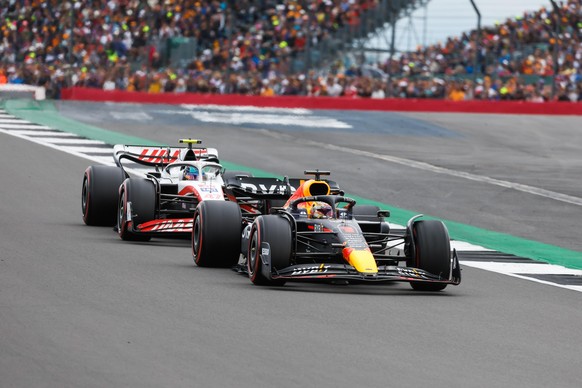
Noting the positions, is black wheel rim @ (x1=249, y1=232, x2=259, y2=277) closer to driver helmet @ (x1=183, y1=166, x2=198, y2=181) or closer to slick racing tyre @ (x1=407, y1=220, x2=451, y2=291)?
slick racing tyre @ (x1=407, y1=220, x2=451, y2=291)

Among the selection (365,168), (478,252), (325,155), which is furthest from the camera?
(325,155)

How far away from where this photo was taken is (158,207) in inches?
548

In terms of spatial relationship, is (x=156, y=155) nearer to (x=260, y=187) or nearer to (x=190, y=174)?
(x=190, y=174)

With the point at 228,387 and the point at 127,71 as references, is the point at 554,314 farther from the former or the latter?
the point at 127,71

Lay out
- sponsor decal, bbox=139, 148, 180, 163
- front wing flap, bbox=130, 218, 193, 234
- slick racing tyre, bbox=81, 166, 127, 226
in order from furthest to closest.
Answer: sponsor decal, bbox=139, 148, 180, 163, slick racing tyre, bbox=81, 166, 127, 226, front wing flap, bbox=130, 218, 193, 234

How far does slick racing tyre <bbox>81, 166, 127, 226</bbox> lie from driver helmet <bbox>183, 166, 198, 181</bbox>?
37.4 inches

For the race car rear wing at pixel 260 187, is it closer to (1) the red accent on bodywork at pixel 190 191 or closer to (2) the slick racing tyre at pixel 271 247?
(1) the red accent on bodywork at pixel 190 191

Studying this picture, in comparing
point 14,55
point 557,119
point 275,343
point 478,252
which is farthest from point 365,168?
point 14,55

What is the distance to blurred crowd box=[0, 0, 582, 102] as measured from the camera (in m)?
37.4

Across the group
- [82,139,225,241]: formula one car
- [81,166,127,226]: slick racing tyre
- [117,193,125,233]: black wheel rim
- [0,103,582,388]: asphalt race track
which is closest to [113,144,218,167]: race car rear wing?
[82,139,225,241]: formula one car

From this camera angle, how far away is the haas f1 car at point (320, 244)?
10.7 metres

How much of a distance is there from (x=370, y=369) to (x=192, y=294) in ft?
9.88

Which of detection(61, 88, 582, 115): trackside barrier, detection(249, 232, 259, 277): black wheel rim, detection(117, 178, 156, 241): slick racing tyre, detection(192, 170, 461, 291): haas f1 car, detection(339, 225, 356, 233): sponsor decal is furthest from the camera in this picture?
detection(61, 88, 582, 115): trackside barrier

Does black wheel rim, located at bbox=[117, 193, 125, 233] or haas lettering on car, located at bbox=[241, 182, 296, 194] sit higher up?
haas lettering on car, located at bbox=[241, 182, 296, 194]
